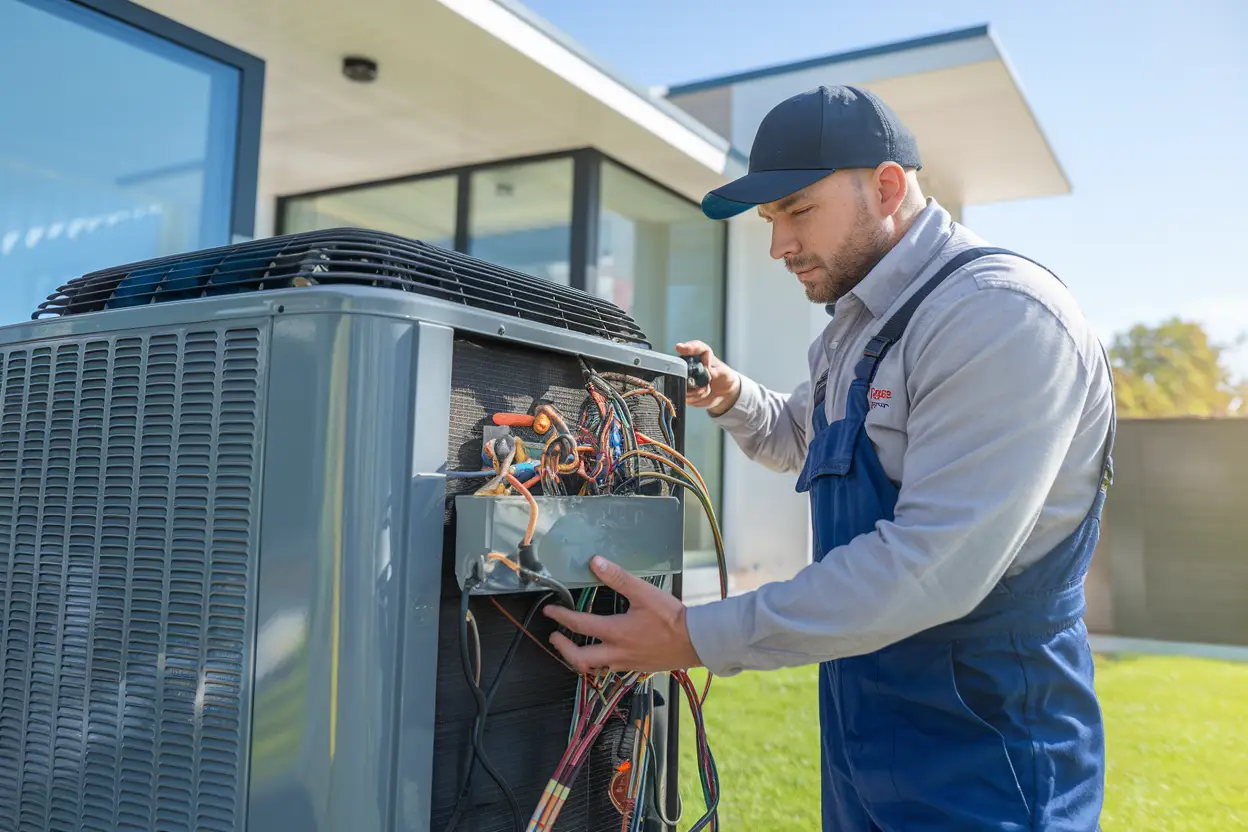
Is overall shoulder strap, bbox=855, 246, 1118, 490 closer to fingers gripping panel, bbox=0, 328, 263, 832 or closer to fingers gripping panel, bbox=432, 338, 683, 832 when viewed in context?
fingers gripping panel, bbox=432, 338, 683, 832

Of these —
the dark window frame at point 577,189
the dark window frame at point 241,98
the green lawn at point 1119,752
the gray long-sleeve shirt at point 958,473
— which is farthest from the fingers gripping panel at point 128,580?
the dark window frame at point 577,189

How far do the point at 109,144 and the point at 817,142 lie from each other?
2.97 meters

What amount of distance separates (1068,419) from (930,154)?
6.54 meters

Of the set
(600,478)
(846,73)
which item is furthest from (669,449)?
(846,73)

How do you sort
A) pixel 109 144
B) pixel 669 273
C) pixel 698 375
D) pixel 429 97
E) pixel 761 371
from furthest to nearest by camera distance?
pixel 761 371, pixel 669 273, pixel 429 97, pixel 109 144, pixel 698 375

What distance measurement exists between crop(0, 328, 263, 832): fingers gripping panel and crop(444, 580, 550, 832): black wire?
24cm

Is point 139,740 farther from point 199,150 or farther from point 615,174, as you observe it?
point 615,174

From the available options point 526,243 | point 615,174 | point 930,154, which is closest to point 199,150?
point 526,243

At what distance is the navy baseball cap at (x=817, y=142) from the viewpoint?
1458 millimetres

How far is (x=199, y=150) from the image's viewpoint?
378 centimetres

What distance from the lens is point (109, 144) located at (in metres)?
3.45

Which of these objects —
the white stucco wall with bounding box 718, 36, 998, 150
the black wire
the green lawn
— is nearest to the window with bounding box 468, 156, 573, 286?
the white stucco wall with bounding box 718, 36, 998, 150

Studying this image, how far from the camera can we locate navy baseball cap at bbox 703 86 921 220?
4.78ft

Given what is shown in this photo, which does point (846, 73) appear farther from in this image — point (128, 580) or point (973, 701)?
point (128, 580)
